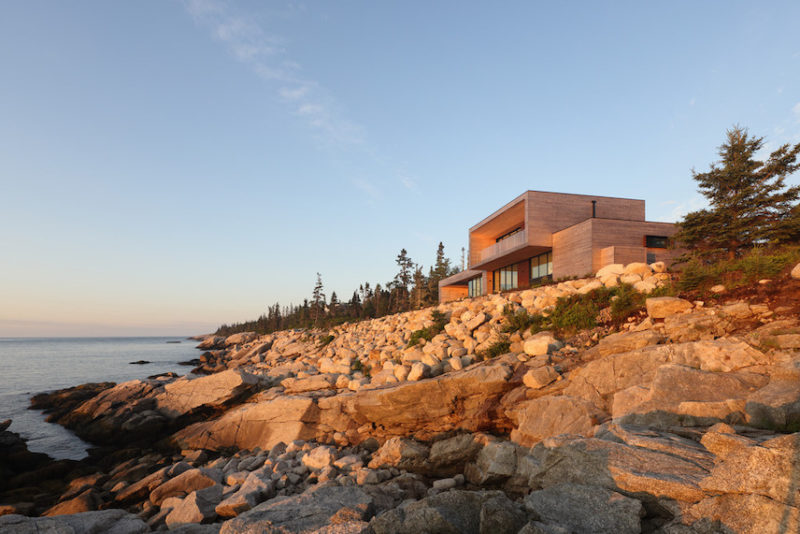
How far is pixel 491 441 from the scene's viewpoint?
27.4 ft

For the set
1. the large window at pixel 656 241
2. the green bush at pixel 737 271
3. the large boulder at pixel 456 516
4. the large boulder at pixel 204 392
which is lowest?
the large boulder at pixel 204 392

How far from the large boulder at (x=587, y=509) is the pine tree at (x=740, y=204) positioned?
638 inches

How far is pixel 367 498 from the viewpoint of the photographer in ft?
21.8

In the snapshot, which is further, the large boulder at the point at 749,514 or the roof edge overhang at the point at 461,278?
the roof edge overhang at the point at 461,278

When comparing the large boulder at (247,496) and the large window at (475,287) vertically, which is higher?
the large window at (475,287)

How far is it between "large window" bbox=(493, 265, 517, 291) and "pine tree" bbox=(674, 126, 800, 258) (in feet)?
40.7

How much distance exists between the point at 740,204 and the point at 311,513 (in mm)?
21179

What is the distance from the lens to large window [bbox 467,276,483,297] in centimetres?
3434

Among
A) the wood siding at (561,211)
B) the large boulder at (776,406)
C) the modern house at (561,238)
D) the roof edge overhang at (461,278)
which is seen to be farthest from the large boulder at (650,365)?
the roof edge overhang at (461,278)

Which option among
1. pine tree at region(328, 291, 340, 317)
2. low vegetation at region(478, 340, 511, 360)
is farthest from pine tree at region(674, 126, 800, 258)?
pine tree at region(328, 291, 340, 317)

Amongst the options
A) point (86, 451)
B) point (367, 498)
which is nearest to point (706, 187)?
point (367, 498)

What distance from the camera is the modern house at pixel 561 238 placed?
65.0ft

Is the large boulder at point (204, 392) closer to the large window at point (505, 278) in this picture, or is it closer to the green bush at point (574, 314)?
the green bush at point (574, 314)

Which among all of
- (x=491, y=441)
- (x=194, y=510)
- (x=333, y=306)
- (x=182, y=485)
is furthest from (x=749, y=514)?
(x=333, y=306)
